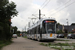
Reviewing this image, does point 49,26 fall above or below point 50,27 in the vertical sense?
above

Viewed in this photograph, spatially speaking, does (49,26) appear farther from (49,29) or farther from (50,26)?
(49,29)

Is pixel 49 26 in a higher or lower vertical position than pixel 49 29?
higher

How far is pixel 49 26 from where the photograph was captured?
71.7ft

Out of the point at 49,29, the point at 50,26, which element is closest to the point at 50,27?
the point at 50,26

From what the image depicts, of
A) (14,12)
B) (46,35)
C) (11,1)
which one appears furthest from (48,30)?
(11,1)

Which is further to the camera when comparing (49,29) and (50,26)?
(50,26)

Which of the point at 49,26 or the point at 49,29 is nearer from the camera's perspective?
the point at 49,29

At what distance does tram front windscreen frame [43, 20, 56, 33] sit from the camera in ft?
71.2

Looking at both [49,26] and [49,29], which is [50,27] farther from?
[49,29]

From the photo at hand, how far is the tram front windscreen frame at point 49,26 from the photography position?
21703mm

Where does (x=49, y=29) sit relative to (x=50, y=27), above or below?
below

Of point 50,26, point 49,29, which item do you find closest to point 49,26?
point 50,26

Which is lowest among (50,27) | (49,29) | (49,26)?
(49,29)

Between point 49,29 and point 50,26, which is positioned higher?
point 50,26
